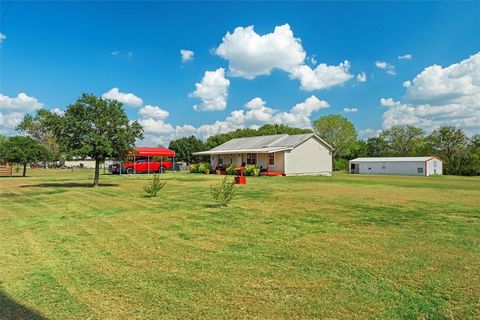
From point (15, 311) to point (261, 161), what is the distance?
1197 inches

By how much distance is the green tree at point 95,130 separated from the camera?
55.5ft

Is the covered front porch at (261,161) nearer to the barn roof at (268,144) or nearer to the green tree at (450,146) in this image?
the barn roof at (268,144)

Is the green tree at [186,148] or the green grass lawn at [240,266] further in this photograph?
the green tree at [186,148]

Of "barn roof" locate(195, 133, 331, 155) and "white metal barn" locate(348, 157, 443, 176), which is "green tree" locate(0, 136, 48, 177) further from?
"white metal barn" locate(348, 157, 443, 176)

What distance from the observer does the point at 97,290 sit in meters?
3.72

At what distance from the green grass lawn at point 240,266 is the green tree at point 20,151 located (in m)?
25.3

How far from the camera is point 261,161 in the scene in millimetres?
33219

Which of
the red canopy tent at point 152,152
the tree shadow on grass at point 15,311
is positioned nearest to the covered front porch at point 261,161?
the red canopy tent at point 152,152

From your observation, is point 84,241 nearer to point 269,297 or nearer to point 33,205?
point 269,297

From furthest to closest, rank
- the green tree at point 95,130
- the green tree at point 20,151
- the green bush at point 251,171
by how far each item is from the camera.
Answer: the green bush at point 251,171, the green tree at point 20,151, the green tree at point 95,130

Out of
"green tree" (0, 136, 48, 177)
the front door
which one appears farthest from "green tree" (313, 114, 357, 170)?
"green tree" (0, 136, 48, 177)

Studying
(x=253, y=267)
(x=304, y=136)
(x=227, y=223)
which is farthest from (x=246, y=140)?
(x=253, y=267)

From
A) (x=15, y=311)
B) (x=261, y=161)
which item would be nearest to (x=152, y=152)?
(x=261, y=161)

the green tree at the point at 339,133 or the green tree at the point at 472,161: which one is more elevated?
the green tree at the point at 339,133
